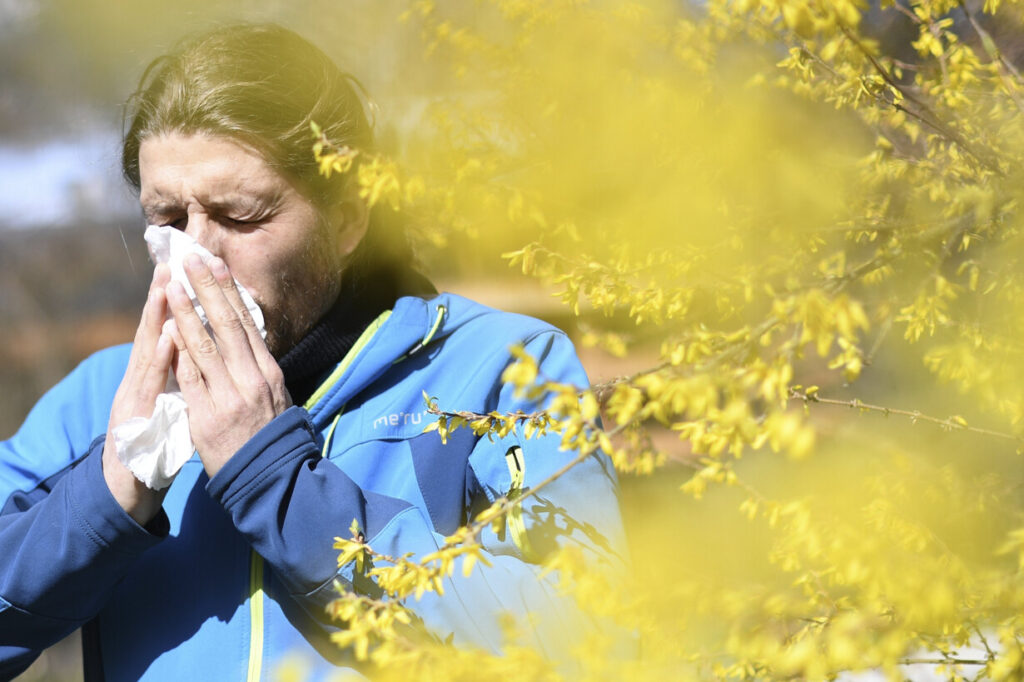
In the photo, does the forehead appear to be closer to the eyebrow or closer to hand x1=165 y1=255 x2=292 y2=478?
the eyebrow

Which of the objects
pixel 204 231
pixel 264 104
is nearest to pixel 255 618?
pixel 204 231

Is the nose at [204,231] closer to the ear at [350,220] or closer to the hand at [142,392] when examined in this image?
the hand at [142,392]

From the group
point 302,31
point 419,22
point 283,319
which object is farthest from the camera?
point 302,31

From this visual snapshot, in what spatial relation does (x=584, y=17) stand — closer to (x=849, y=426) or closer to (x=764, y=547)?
(x=849, y=426)

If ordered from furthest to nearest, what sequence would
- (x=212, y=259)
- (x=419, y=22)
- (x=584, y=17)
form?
1. (x=419, y=22)
2. (x=212, y=259)
3. (x=584, y=17)

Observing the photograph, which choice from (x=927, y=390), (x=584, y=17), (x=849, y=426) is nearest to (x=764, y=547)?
(x=849, y=426)

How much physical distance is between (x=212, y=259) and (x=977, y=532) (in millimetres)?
1235

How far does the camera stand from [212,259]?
1.44 meters

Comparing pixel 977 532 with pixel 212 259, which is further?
pixel 212 259

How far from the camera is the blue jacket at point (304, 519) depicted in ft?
3.97

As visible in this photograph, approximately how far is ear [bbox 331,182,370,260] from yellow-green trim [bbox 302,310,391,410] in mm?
178

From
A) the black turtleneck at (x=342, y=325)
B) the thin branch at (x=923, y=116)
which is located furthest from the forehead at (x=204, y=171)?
the thin branch at (x=923, y=116)

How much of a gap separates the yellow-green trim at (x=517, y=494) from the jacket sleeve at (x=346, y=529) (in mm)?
10

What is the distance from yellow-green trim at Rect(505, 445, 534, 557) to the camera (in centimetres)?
120
